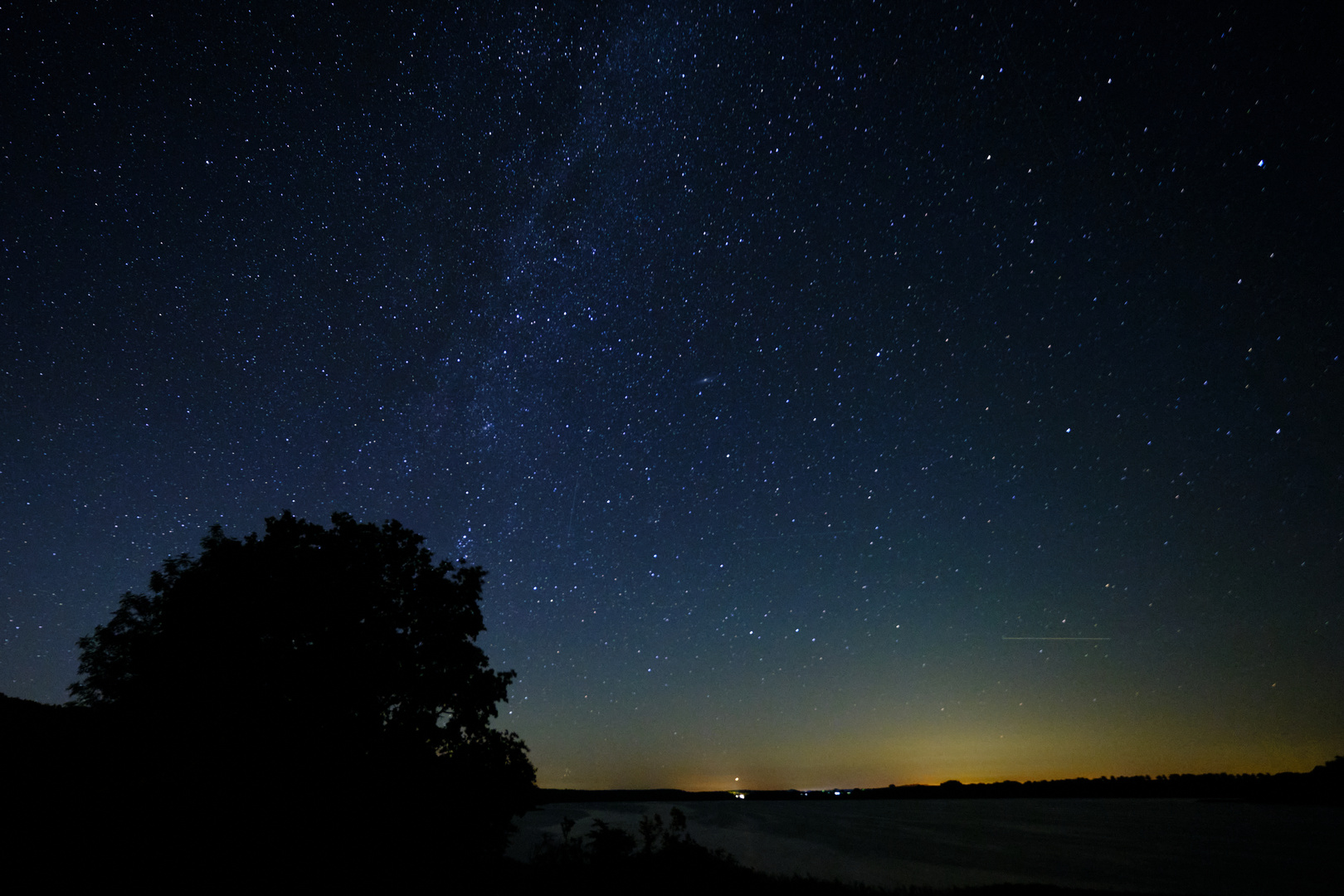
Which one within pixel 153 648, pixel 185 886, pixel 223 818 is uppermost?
pixel 153 648

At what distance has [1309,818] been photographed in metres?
71.9

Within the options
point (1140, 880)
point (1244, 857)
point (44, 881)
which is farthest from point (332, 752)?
point (1244, 857)

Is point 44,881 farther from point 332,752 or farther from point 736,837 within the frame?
point 736,837

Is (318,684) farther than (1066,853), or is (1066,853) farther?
(1066,853)

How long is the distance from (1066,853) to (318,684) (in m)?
52.2

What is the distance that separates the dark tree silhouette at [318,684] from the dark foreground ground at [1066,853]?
503 inches

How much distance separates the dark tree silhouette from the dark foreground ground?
12.8 m

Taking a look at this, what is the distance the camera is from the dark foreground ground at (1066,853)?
102ft

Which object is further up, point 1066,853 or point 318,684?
point 318,684

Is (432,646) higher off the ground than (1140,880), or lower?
higher

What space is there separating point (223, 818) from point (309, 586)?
4.14 meters

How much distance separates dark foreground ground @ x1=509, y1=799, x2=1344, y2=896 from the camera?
102ft

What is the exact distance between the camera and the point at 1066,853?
45.6m

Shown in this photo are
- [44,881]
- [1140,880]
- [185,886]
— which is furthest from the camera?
[1140,880]
